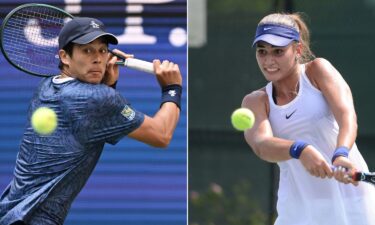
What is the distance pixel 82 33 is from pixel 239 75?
265 centimetres

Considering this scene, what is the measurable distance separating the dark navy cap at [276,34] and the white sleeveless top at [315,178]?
0.58ft

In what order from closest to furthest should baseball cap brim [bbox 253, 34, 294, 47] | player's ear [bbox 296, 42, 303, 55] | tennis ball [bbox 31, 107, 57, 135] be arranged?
tennis ball [bbox 31, 107, 57, 135]
baseball cap brim [bbox 253, 34, 294, 47]
player's ear [bbox 296, 42, 303, 55]

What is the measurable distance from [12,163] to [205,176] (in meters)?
1.22

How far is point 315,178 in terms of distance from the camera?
4340mm

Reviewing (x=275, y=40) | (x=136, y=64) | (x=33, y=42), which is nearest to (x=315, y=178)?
(x=275, y=40)

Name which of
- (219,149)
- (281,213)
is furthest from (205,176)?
(281,213)

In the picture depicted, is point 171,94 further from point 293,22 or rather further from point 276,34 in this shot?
point 293,22

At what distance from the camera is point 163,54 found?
6.12m

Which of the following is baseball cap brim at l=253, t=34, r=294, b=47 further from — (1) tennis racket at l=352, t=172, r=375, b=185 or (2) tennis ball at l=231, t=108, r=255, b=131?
(1) tennis racket at l=352, t=172, r=375, b=185

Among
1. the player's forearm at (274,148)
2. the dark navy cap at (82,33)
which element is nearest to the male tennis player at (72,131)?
the dark navy cap at (82,33)

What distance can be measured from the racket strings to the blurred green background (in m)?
1.15

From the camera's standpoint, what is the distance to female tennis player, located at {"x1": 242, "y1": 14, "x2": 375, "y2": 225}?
426 centimetres

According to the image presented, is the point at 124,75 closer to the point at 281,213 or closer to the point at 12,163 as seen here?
the point at 12,163

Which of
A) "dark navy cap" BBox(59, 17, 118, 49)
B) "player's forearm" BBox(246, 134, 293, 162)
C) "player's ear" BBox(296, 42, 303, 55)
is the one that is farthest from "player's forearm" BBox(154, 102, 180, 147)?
"player's ear" BBox(296, 42, 303, 55)
